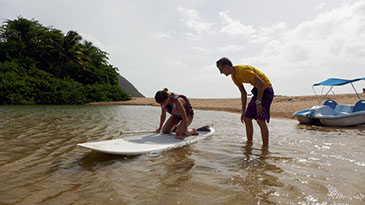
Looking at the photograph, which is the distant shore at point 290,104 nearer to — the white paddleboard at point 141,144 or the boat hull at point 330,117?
the boat hull at point 330,117

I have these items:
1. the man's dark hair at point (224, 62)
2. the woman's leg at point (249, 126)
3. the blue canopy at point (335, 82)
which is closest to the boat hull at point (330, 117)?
the blue canopy at point (335, 82)

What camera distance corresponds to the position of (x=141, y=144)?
350 cm

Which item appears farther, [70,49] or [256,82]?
[70,49]

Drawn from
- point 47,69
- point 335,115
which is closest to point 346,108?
point 335,115

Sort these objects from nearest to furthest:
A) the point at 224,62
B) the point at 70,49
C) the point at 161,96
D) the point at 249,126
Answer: the point at 224,62
the point at 161,96
the point at 249,126
the point at 70,49

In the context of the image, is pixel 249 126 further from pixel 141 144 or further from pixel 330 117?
pixel 330 117

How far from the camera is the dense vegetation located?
18703 millimetres

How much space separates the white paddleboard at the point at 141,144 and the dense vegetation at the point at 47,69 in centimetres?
1953

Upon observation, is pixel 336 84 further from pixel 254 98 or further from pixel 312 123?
pixel 254 98

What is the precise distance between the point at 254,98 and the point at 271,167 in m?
1.41

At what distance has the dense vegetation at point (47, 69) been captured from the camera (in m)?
18.7

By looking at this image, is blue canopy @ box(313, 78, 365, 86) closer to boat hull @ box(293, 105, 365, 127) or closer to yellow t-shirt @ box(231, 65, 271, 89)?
boat hull @ box(293, 105, 365, 127)

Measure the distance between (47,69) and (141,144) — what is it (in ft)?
88.5

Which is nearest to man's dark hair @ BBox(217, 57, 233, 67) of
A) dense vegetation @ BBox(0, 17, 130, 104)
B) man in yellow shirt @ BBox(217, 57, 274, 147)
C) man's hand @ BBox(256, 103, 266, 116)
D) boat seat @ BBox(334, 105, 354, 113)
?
man in yellow shirt @ BBox(217, 57, 274, 147)
